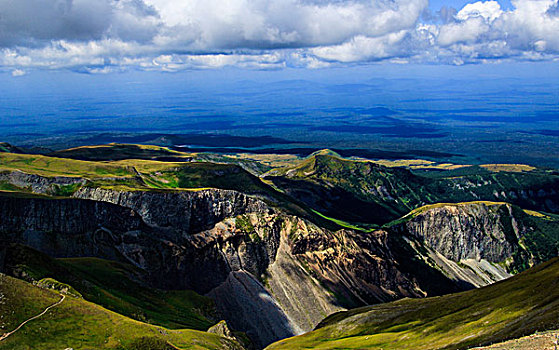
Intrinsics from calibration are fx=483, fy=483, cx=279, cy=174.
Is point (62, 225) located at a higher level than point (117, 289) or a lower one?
higher

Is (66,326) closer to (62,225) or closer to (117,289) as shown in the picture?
(117,289)

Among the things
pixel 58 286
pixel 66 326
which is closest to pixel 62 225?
pixel 58 286

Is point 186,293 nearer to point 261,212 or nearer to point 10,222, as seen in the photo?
point 10,222

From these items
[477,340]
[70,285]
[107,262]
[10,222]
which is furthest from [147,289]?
[477,340]

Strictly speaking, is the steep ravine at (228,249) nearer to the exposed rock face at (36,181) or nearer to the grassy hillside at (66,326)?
the exposed rock face at (36,181)

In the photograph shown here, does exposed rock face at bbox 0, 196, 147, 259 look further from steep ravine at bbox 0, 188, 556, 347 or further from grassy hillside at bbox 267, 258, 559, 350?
grassy hillside at bbox 267, 258, 559, 350

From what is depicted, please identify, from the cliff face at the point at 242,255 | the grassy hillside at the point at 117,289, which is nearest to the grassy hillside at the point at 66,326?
the grassy hillside at the point at 117,289
